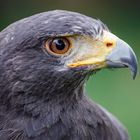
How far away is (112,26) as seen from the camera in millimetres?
13180

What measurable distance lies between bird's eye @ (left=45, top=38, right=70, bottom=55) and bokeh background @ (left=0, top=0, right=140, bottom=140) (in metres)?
4.92

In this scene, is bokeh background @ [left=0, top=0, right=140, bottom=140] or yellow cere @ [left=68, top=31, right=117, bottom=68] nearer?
yellow cere @ [left=68, top=31, right=117, bottom=68]

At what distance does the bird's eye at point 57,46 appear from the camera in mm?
5066

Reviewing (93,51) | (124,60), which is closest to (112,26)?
(93,51)

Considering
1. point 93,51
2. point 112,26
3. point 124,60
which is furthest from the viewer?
point 112,26

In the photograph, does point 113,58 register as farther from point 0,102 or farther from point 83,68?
point 0,102

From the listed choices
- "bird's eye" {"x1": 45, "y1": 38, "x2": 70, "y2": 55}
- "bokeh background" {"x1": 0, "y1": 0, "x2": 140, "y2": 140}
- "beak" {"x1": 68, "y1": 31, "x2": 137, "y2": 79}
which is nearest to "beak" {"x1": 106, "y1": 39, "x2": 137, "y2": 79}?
"beak" {"x1": 68, "y1": 31, "x2": 137, "y2": 79}

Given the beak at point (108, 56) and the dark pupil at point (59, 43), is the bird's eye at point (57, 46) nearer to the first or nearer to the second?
the dark pupil at point (59, 43)

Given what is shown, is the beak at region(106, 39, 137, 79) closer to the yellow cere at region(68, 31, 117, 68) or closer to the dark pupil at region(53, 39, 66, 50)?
the yellow cere at region(68, 31, 117, 68)

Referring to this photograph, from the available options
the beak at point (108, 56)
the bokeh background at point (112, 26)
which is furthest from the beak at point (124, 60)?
the bokeh background at point (112, 26)

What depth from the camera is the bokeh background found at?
10375 mm

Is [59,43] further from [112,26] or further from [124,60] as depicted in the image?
[112,26]

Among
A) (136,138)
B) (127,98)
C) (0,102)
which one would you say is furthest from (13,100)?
(127,98)

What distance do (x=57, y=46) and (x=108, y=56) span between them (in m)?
0.33
